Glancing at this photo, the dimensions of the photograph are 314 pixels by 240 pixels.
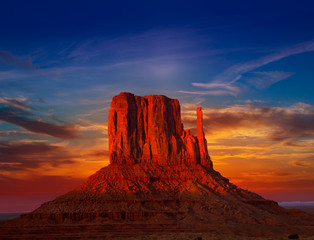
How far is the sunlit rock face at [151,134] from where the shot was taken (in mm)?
137875

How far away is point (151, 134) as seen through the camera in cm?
14100

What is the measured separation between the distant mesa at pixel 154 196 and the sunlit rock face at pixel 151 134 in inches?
12.3

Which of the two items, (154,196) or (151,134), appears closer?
(154,196)

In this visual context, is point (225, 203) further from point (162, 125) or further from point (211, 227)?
point (162, 125)

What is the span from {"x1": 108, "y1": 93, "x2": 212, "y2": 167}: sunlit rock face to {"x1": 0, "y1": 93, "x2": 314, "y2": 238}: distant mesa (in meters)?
0.31

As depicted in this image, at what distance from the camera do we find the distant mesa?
10800cm

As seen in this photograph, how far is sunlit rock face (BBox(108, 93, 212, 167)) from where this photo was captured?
13788cm

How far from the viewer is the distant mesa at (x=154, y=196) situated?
4252 inches

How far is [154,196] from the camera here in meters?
122

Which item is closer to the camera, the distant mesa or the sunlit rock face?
the distant mesa

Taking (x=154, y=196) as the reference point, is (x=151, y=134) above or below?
above

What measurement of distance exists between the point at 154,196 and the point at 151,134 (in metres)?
24.9

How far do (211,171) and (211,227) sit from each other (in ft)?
114

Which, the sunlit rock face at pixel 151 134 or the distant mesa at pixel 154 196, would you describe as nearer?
the distant mesa at pixel 154 196
